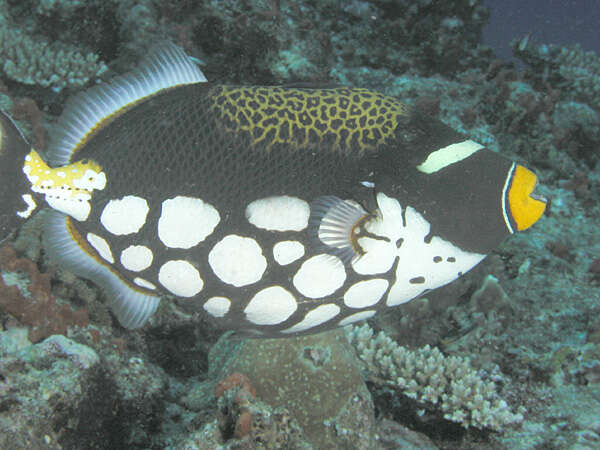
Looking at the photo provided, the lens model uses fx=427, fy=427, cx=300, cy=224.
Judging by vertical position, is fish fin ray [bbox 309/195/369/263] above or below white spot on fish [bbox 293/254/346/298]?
above

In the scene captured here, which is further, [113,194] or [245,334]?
[245,334]

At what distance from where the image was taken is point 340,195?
5.83ft

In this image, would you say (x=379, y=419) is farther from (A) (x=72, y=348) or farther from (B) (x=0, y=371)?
(B) (x=0, y=371)

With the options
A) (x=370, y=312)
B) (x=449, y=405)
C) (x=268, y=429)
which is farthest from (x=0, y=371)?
(x=449, y=405)

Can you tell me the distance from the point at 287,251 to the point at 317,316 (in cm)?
36

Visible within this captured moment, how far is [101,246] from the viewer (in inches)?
77.9

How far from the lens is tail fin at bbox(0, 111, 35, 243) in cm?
176

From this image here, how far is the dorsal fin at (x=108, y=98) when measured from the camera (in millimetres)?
1935

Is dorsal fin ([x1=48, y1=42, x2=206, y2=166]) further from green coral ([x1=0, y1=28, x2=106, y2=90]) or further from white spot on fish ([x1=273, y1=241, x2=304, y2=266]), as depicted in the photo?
green coral ([x1=0, y1=28, x2=106, y2=90])

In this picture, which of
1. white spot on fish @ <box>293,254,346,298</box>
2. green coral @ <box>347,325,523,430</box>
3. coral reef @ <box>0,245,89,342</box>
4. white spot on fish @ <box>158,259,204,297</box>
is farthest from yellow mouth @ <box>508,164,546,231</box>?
coral reef @ <box>0,245,89,342</box>

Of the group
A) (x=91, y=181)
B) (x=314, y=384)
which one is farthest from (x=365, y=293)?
(x=91, y=181)

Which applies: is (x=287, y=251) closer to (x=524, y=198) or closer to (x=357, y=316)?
(x=357, y=316)

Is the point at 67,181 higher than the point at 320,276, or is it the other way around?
the point at 67,181

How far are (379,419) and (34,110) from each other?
14.2 feet
